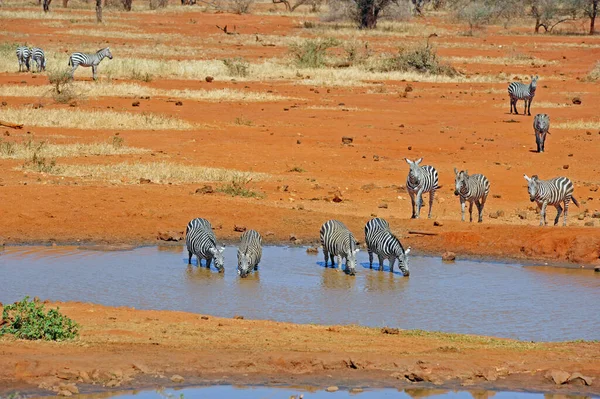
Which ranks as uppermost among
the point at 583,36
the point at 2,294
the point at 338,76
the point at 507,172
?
the point at 583,36

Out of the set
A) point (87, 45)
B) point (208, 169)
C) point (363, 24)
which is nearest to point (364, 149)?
point (208, 169)

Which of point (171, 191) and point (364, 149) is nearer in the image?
point (171, 191)

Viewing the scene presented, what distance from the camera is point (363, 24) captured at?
200ft

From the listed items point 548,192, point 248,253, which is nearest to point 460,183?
point 548,192

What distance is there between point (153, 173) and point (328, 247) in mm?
7014

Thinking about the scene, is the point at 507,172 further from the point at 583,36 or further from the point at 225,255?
the point at 583,36

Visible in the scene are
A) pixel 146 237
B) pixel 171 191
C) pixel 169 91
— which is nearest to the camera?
pixel 146 237

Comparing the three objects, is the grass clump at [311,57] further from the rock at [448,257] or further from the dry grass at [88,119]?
the rock at [448,257]

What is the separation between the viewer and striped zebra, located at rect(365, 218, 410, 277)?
44.4 ft

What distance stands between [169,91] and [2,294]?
22.1 metres

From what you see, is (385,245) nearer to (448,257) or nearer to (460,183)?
(448,257)

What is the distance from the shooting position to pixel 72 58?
35781mm

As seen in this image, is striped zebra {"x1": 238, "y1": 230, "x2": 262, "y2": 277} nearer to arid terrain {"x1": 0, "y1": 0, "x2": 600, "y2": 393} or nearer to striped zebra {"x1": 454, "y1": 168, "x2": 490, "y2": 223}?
arid terrain {"x1": 0, "y1": 0, "x2": 600, "y2": 393}

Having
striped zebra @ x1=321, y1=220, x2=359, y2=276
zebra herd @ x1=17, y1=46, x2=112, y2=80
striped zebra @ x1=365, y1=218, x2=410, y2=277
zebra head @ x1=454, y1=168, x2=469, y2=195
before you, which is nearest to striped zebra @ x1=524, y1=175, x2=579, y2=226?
zebra head @ x1=454, y1=168, x2=469, y2=195
